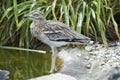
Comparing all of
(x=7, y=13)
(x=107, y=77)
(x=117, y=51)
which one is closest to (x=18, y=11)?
(x=7, y=13)

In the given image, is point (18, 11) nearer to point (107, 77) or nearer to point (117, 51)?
point (117, 51)

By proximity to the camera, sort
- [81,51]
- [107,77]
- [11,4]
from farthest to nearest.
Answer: [11,4] → [81,51] → [107,77]

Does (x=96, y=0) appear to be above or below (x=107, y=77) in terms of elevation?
above

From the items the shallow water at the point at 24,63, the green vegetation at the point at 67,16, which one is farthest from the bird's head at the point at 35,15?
the green vegetation at the point at 67,16

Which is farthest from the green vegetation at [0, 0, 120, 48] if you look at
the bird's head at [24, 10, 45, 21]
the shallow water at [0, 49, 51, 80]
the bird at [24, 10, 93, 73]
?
the bird at [24, 10, 93, 73]

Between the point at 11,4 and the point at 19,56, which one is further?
the point at 11,4

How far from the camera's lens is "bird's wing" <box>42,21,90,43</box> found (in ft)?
18.7

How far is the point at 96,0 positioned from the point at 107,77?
9.85 ft

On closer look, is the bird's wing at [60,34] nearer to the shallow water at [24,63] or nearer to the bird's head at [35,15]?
the bird's head at [35,15]

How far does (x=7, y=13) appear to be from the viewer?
24.5 ft

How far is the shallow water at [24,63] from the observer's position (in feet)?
19.3

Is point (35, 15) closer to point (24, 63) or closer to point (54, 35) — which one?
point (54, 35)

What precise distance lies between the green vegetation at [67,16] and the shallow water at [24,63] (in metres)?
0.45

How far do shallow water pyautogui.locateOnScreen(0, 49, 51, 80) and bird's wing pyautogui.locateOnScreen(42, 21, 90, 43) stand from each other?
21.1 inches
